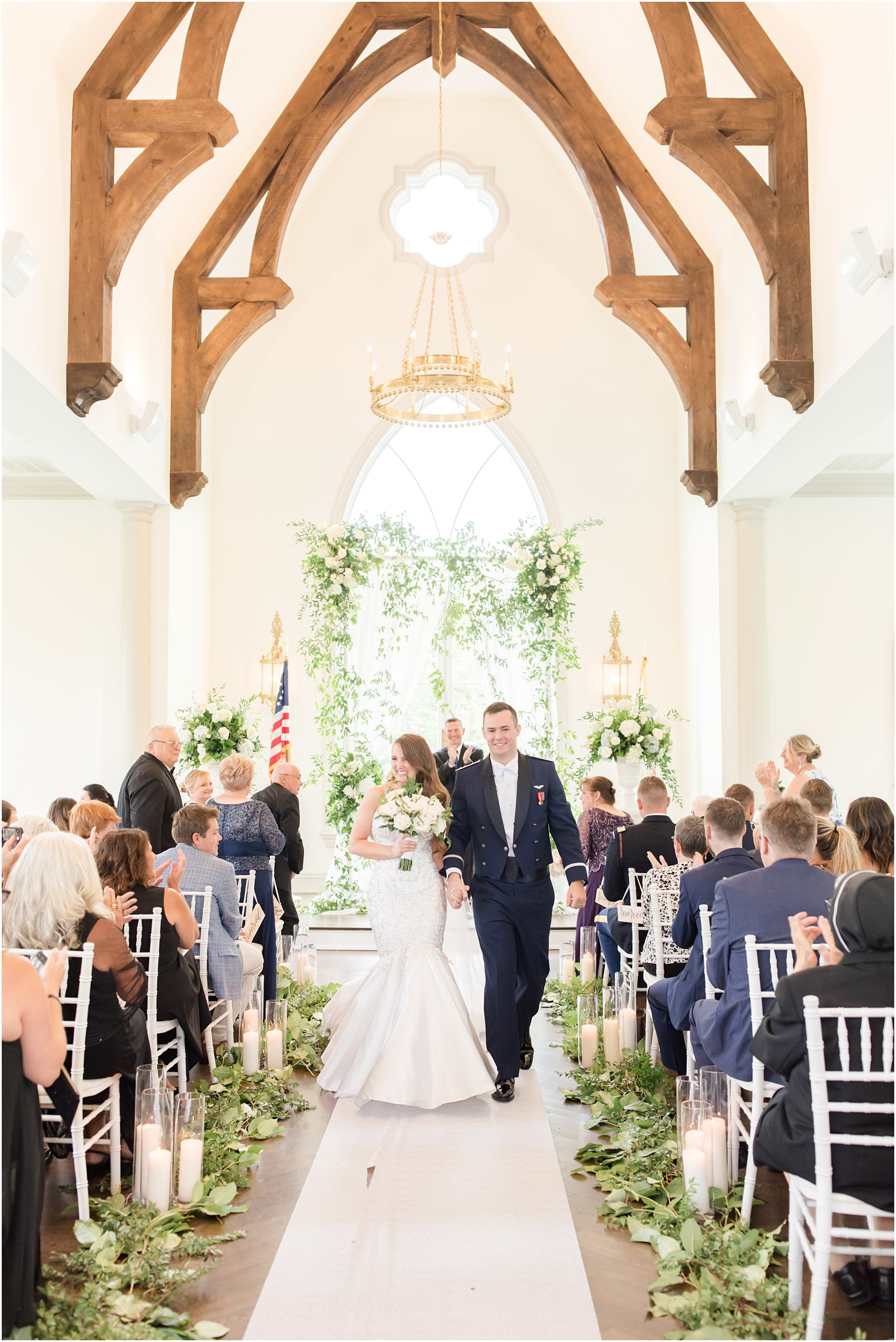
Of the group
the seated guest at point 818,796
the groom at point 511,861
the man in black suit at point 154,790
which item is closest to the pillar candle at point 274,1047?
the groom at point 511,861

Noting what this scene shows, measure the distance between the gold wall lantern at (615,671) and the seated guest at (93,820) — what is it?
6.73 meters

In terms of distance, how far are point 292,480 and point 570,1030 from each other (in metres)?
6.96

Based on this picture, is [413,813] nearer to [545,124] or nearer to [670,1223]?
[670,1223]

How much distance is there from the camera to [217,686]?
11.1 meters

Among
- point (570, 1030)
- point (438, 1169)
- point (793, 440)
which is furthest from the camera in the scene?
point (793, 440)

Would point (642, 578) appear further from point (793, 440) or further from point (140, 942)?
point (140, 942)

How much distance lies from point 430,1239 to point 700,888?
1714 millimetres

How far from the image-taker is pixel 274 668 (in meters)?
11.0

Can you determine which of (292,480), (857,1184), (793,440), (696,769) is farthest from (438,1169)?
(292,480)

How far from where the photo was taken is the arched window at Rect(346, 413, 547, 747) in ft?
37.5

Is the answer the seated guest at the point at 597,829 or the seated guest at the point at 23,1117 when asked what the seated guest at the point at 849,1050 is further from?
the seated guest at the point at 597,829

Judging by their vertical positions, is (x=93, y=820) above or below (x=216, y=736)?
below

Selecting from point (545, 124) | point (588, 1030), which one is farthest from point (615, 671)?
point (588, 1030)

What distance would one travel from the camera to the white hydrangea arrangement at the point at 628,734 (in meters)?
8.65
